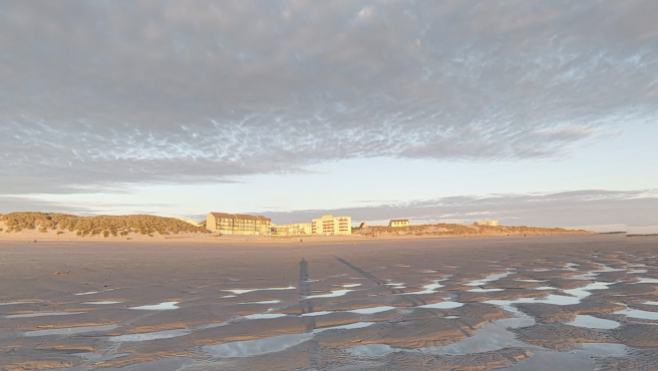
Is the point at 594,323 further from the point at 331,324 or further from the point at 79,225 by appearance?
the point at 79,225

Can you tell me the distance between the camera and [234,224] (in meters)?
97.5

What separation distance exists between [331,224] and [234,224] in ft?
188

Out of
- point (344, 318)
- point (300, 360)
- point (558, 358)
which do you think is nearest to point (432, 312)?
point (344, 318)

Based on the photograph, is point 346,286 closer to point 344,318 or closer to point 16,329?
point 344,318

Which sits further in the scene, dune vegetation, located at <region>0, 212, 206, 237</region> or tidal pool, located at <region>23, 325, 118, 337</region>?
dune vegetation, located at <region>0, 212, 206, 237</region>

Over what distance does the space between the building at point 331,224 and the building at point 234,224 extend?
110ft

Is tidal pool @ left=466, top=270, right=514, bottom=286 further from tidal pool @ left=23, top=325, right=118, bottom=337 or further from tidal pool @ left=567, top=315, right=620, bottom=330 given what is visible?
tidal pool @ left=23, top=325, right=118, bottom=337

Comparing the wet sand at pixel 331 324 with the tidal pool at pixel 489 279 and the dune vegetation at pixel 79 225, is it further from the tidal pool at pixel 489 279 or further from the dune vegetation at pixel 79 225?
the dune vegetation at pixel 79 225

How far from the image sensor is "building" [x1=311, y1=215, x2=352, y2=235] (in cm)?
14250

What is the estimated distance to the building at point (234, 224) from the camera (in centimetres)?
9044

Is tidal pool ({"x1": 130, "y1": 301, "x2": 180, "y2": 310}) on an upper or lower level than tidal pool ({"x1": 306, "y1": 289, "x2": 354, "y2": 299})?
upper

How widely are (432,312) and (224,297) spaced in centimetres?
456

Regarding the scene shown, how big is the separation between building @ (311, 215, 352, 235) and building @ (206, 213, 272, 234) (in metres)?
33.6

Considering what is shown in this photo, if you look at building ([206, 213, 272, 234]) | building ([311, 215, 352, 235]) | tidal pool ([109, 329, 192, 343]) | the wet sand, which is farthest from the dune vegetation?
building ([311, 215, 352, 235])
